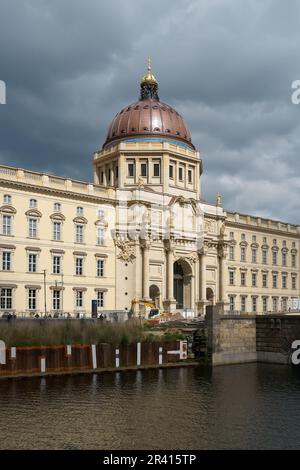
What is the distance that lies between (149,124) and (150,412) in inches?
2562

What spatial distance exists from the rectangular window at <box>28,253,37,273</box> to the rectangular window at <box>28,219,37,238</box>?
218 centimetres

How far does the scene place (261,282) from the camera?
98938 millimetres

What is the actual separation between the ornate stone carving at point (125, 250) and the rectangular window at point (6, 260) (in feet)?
51.2

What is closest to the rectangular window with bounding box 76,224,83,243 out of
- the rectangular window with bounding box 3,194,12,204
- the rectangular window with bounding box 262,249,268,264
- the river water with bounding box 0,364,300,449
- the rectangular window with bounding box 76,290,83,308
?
the rectangular window with bounding box 76,290,83,308

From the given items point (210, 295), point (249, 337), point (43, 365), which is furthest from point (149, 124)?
point (43, 365)

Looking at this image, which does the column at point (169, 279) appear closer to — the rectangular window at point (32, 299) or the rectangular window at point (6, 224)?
the rectangular window at point (32, 299)

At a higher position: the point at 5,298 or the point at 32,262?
the point at 32,262

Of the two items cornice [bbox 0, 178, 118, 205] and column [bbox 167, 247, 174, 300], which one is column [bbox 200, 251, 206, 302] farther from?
cornice [bbox 0, 178, 118, 205]

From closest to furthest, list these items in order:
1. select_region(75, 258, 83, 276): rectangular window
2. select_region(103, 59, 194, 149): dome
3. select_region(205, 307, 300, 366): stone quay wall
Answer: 1. select_region(205, 307, 300, 366): stone quay wall
2. select_region(75, 258, 83, 276): rectangular window
3. select_region(103, 59, 194, 149): dome

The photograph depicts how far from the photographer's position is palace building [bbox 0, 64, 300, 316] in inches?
2645

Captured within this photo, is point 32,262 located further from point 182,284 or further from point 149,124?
point 149,124

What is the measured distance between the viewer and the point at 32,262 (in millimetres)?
67375

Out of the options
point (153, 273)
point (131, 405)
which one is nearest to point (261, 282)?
point (153, 273)
